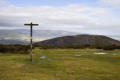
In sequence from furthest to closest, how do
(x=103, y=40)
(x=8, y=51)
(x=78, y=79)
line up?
(x=103, y=40)
(x=8, y=51)
(x=78, y=79)

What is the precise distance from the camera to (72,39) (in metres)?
173

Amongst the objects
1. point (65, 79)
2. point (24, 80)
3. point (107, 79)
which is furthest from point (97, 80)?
point (24, 80)

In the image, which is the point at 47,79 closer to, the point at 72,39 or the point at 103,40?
the point at 103,40

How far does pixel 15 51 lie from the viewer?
44.8 meters

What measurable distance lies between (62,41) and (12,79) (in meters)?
153

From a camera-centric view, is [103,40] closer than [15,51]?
No

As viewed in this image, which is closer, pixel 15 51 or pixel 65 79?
pixel 65 79

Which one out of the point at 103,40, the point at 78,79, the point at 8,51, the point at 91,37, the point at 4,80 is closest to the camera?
A: the point at 4,80

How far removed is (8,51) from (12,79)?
33.2m

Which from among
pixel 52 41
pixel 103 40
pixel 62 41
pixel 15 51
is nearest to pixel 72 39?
pixel 62 41

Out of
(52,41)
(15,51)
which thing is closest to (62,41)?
(52,41)

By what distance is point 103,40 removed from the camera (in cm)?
14712

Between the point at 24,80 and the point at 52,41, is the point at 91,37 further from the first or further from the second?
the point at 24,80

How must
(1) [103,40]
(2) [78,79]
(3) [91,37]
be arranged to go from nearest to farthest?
1. (2) [78,79]
2. (1) [103,40]
3. (3) [91,37]
